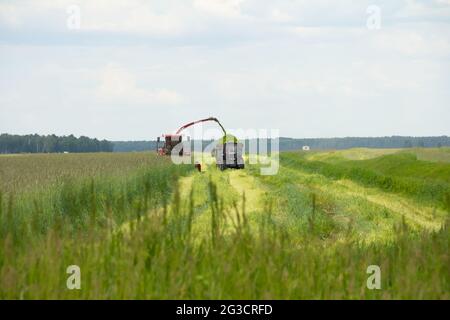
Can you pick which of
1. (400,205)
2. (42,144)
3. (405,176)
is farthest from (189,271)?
(42,144)

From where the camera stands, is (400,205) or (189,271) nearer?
(189,271)

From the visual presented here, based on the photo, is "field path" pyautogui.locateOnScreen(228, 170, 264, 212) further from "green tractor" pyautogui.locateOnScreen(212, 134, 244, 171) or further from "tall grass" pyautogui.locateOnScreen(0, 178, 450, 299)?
"tall grass" pyautogui.locateOnScreen(0, 178, 450, 299)

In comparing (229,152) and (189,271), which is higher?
(229,152)

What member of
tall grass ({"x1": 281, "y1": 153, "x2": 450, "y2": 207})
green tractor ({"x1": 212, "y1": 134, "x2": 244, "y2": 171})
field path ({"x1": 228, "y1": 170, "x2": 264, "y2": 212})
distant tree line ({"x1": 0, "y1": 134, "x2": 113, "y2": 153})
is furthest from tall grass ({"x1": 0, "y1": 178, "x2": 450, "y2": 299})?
distant tree line ({"x1": 0, "y1": 134, "x2": 113, "y2": 153})

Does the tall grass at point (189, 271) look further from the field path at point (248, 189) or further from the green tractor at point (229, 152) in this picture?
the green tractor at point (229, 152)

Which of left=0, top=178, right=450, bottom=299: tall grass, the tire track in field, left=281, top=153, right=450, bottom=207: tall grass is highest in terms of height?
left=281, top=153, right=450, bottom=207: tall grass

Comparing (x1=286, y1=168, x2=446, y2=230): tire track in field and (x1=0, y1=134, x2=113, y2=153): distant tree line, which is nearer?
(x1=286, y1=168, x2=446, y2=230): tire track in field

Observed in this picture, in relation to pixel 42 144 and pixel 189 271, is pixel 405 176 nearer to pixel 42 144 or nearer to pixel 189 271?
Result: pixel 189 271

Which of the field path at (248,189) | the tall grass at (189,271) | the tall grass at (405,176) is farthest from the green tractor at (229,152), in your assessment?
the tall grass at (189,271)

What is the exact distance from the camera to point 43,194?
17.9m

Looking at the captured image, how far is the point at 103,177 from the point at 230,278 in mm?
18161
